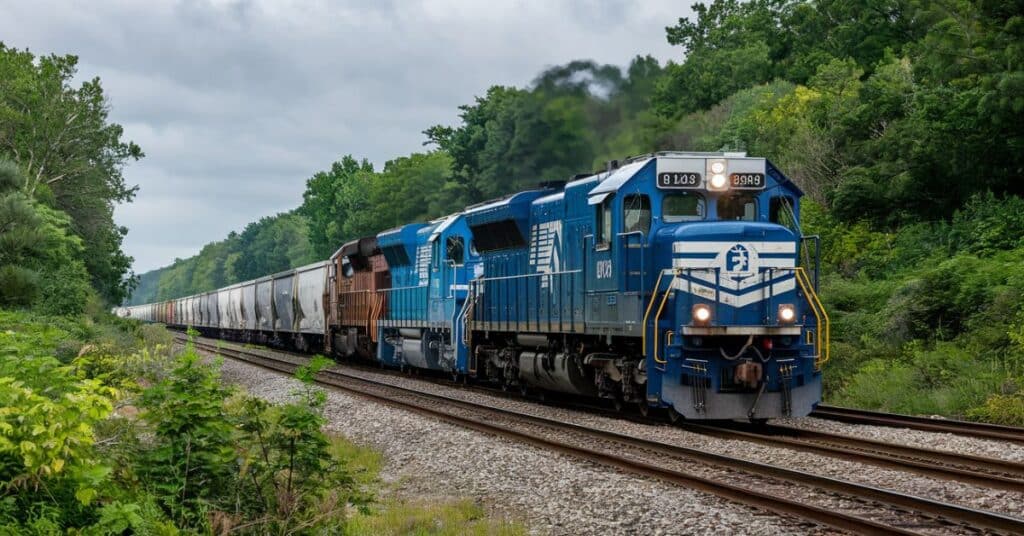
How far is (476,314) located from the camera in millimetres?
21828

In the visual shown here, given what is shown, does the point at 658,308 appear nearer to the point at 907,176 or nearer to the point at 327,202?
the point at 907,176

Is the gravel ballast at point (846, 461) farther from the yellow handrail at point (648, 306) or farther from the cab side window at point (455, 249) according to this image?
the cab side window at point (455, 249)

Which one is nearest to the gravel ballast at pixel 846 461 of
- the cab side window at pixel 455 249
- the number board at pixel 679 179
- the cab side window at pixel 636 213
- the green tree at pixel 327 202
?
the cab side window at pixel 636 213

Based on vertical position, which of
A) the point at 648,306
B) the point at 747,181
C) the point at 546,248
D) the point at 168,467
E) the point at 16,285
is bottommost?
the point at 168,467

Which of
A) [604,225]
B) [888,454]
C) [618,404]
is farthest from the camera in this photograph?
[618,404]

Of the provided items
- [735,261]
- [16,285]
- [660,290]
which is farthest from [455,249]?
[735,261]

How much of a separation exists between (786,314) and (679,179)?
2.28 metres

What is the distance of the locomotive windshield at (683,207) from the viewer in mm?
14812

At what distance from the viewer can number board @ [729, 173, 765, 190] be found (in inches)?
581

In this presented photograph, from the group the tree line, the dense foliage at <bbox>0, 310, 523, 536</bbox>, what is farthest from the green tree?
the dense foliage at <bbox>0, 310, 523, 536</bbox>

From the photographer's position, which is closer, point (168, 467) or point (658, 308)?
point (168, 467)

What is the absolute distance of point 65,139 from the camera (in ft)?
167

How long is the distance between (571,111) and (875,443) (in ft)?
46.1

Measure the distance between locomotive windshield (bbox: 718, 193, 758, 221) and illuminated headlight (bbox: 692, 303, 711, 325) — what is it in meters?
1.69
